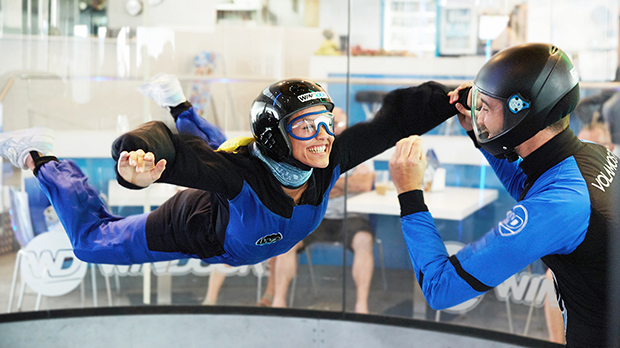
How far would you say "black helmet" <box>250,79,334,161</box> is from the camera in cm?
192

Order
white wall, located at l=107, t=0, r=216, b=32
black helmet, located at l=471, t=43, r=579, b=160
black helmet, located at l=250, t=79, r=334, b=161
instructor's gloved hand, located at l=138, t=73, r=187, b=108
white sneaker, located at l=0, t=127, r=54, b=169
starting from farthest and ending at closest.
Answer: white wall, located at l=107, t=0, r=216, b=32
instructor's gloved hand, located at l=138, t=73, r=187, b=108
white sneaker, located at l=0, t=127, r=54, b=169
black helmet, located at l=250, t=79, r=334, b=161
black helmet, located at l=471, t=43, r=579, b=160

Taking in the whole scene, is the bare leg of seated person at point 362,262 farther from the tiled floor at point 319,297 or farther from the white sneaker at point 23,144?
the white sneaker at point 23,144

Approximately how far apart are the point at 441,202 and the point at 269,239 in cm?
206

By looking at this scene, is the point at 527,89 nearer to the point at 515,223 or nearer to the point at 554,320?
the point at 515,223

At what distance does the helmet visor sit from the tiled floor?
7.87 feet

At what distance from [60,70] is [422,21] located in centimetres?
286

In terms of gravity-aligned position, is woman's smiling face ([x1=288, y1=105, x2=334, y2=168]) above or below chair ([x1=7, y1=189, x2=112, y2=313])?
above

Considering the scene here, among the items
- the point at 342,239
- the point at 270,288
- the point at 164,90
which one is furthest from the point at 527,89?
the point at 270,288

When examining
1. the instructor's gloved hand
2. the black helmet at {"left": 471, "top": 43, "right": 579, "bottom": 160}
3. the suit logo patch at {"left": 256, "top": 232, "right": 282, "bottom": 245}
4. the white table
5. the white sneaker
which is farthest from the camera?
the white table

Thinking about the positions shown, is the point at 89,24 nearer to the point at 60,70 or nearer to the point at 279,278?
the point at 60,70

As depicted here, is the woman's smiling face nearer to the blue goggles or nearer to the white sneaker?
the blue goggles

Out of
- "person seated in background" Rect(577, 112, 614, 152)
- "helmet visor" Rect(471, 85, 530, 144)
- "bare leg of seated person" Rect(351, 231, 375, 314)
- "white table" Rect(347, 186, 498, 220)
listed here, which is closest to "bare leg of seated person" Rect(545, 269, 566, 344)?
"white table" Rect(347, 186, 498, 220)

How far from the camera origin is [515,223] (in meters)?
1.49

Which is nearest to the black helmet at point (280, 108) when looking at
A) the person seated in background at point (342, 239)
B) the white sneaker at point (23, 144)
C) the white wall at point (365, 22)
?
the white sneaker at point (23, 144)
